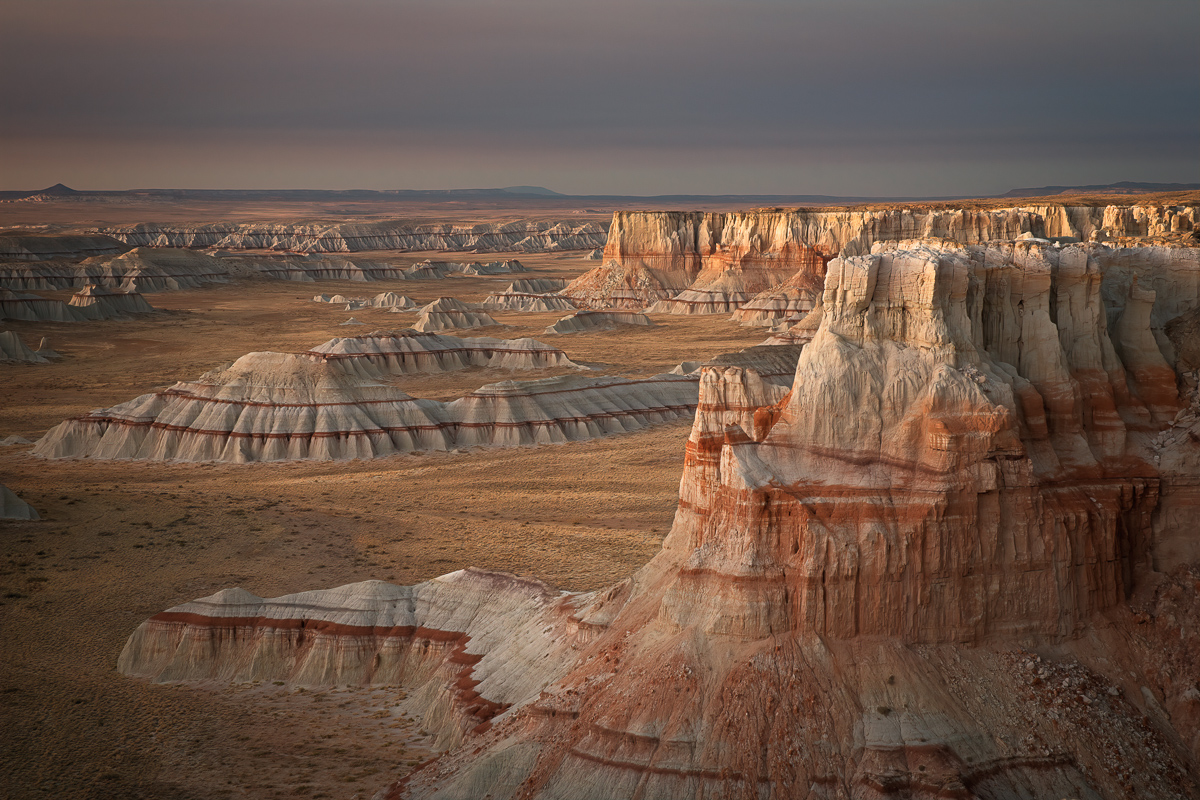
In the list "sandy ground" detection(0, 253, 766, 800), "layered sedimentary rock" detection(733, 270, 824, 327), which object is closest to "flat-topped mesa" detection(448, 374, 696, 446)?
"sandy ground" detection(0, 253, 766, 800)

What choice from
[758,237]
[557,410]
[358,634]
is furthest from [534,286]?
[358,634]

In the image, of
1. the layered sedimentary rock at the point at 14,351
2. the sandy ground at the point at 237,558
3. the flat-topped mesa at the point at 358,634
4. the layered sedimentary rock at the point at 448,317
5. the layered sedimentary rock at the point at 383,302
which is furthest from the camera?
the layered sedimentary rock at the point at 383,302

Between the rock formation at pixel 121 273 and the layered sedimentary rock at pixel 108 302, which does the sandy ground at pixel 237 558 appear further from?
the rock formation at pixel 121 273

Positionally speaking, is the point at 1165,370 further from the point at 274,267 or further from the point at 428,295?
the point at 274,267

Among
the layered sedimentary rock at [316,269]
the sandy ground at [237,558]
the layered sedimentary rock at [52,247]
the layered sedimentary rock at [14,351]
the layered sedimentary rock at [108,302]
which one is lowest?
the sandy ground at [237,558]

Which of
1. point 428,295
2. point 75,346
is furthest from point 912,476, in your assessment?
point 428,295

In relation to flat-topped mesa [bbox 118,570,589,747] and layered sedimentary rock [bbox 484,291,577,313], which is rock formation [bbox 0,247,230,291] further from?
flat-topped mesa [bbox 118,570,589,747]

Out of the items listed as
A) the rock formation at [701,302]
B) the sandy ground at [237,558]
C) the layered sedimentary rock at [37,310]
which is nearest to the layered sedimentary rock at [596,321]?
the rock formation at [701,302]
